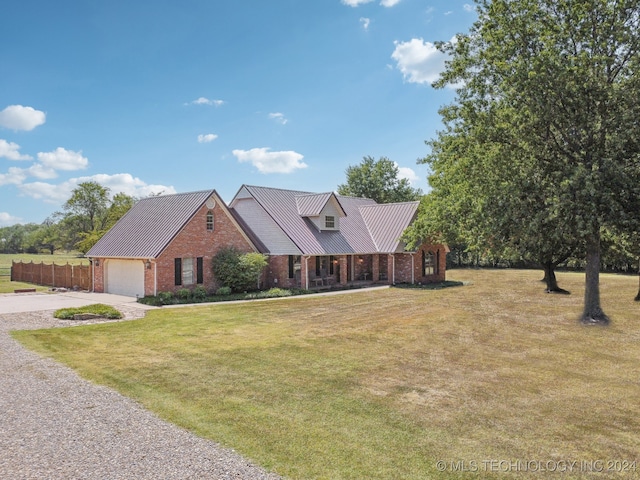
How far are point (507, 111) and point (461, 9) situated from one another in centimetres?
610

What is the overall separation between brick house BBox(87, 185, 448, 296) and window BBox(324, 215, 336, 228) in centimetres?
7

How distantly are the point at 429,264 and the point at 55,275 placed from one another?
91.2ft

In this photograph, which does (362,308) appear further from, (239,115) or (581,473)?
(581,473)

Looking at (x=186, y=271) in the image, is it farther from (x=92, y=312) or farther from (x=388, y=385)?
(x=388, y=385)

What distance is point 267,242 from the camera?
29344 millimetres

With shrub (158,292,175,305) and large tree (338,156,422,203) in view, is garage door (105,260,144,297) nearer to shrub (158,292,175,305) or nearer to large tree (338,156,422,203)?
shrub (158,292,175,305)

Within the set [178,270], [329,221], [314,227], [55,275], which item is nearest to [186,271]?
[178,270]

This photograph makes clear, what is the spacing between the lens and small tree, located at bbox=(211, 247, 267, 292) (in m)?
26.1

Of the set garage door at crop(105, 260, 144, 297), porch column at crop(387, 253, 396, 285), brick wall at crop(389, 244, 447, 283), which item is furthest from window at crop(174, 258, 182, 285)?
brick wall at crop(389, 244, 447, 283)

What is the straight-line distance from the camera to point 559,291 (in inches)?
1093

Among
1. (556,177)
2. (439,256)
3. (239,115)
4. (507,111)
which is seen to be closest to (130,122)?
(239,115)

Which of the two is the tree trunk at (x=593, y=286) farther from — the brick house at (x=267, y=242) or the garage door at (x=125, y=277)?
the garage door at (x=125, y=277)

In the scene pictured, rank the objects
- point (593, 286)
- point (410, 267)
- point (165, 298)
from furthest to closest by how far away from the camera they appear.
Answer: point (410, 267), point (165, 298), point (593, 286)

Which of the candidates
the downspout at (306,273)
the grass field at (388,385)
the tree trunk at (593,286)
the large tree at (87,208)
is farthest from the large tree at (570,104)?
the large tree at (87,208)
